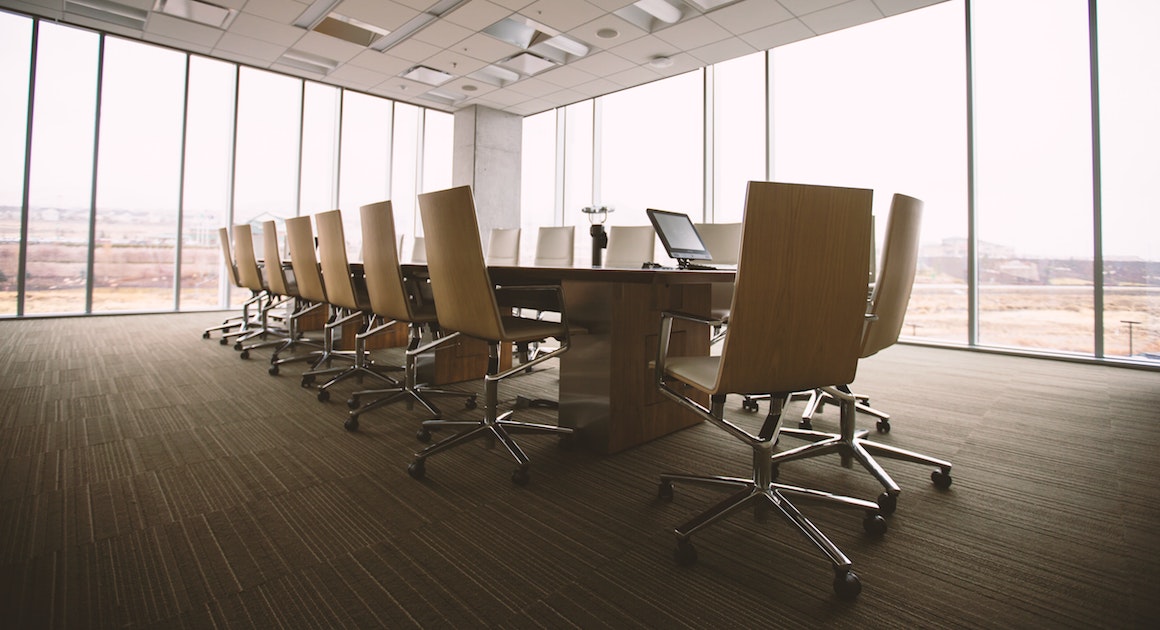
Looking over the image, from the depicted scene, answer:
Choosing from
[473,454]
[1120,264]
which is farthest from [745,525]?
[1120,264]

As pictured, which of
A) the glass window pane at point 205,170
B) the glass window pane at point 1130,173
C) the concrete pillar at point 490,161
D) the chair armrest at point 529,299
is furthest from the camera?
the concrete pillar at point 490,161

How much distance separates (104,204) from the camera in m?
6.91

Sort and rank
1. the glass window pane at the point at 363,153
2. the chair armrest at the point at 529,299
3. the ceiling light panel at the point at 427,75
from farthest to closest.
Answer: the glass window pane at the point at 363,153 < the ceiling light panel at the point at 427,75 < the chair armrest at the point at 529,299

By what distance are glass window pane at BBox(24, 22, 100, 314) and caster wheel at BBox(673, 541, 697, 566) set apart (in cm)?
850

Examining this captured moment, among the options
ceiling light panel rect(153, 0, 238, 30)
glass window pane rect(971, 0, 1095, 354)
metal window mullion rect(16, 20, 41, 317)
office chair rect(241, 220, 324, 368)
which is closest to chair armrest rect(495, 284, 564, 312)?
office chair rect(241, 220, 324, 368)

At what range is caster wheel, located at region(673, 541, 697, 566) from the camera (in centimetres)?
152

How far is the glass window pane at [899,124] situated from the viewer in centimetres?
552

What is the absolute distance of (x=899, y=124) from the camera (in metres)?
5.93

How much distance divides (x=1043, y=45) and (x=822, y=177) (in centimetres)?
217

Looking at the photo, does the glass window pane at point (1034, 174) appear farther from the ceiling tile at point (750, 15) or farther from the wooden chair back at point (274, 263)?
the wooden chair back at point (274, 263)

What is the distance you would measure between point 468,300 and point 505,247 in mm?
3015

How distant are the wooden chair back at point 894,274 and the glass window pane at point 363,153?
7728mm

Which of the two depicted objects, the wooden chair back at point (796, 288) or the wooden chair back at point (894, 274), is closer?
the wooden chair back at point (796, 288)

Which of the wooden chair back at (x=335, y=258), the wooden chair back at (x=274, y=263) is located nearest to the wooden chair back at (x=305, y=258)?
the wooden chair back at (x=335, y=258)
